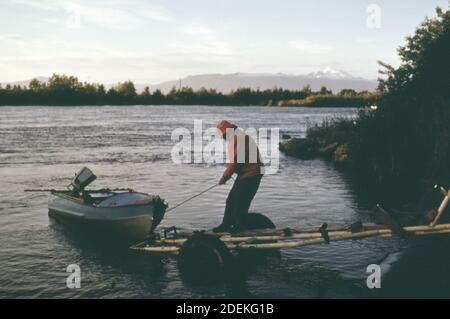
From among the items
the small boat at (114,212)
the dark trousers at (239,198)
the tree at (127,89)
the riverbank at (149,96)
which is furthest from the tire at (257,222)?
the tree at (127,89)

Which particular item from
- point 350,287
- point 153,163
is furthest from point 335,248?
point 153,163

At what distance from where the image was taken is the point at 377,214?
398 inches

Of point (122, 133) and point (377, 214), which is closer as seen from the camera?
point (377, 214)

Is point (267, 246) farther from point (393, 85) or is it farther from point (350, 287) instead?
point (393, 85)

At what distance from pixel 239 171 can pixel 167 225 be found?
5.51 m

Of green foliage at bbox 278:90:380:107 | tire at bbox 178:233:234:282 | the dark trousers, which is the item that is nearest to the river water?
tire at bbox 178:233:234:282

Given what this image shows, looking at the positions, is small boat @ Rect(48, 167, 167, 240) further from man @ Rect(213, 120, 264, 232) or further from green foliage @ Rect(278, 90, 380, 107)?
green foliage @ Rect(278, 90, 380, 107)

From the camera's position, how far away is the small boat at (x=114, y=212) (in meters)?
13.1

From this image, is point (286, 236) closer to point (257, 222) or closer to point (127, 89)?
point (257, 222)

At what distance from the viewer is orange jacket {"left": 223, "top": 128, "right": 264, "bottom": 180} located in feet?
36.0

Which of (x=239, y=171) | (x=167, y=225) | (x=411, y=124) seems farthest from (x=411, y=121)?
(x=239, y=171)

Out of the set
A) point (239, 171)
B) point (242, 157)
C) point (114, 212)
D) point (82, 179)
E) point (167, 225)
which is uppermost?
point (242, 157)

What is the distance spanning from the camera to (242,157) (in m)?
11.1

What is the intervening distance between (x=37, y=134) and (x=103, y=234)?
35.1 m
